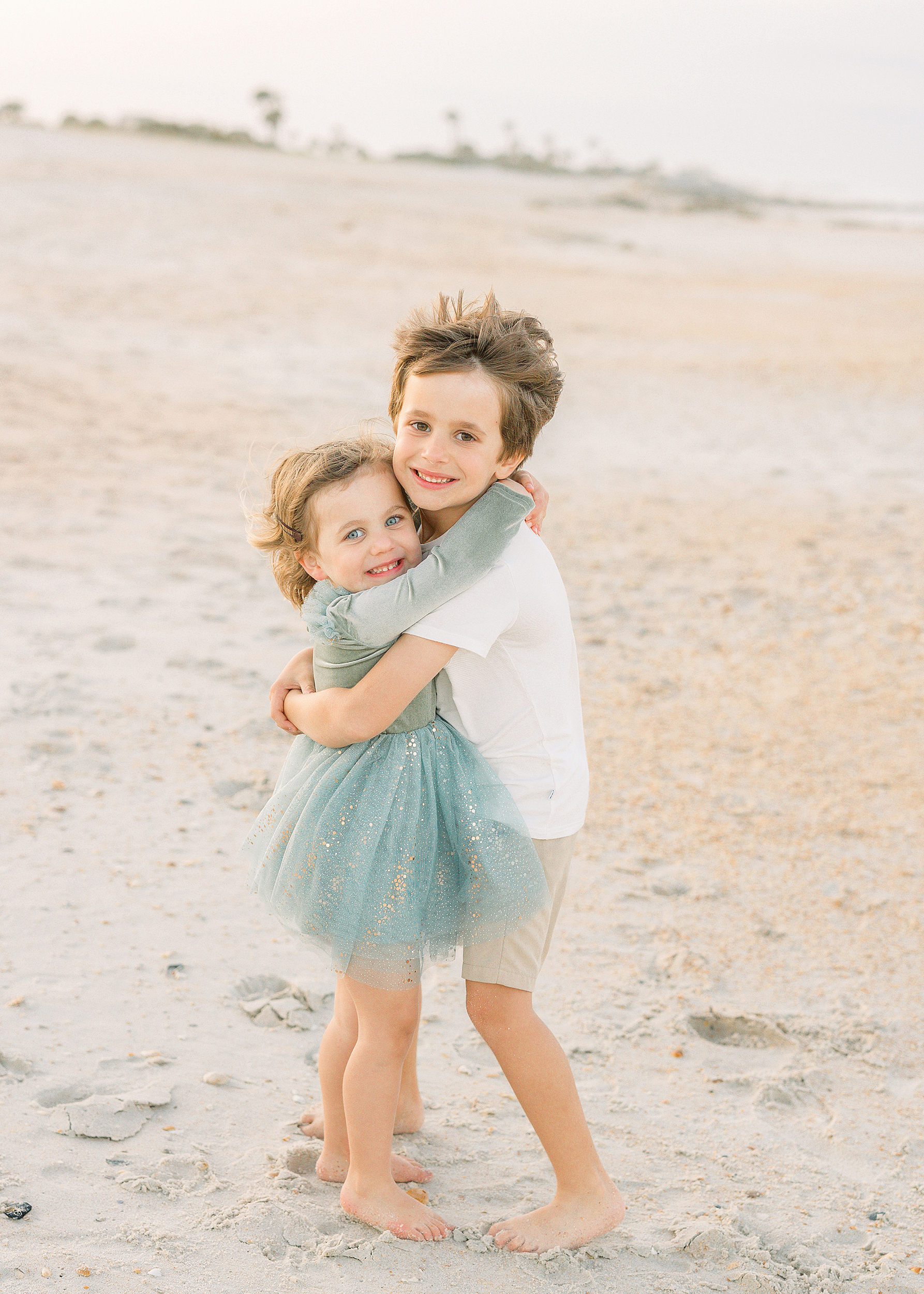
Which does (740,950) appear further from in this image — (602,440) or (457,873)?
(602,440)

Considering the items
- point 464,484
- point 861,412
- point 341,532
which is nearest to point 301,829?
point 341,532

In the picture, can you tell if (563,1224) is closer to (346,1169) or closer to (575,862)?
(346,1169)

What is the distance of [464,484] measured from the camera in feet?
7.25

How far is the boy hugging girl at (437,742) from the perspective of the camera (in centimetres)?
217

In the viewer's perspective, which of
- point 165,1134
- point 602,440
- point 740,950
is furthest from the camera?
point 602,440

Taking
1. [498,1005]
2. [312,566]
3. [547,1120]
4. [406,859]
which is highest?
[312,566]

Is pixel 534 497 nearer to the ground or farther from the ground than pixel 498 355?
nearer to the ground

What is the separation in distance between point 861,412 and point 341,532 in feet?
29.0

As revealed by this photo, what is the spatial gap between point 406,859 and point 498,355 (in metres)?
0.92

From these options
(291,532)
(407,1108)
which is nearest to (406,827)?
(291,532)

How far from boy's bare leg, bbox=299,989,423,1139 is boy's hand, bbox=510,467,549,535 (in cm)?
111

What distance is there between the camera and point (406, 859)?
2.18 metres

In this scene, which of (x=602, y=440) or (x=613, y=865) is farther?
(x=602, y=440)

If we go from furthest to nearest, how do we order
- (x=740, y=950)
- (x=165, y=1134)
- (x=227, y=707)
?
(x=227, y=707)
(x=740, y=950)
(x=165, y=1134)
